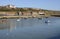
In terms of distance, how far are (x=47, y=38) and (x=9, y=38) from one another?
9.62 ft

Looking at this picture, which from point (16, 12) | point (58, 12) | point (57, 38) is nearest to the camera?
point (57, 38)

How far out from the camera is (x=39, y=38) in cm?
1305

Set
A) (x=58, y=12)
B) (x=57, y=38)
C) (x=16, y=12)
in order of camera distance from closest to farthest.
Result: (x=57, y=38) < (x=16, y=12) < (x=58, y=12)

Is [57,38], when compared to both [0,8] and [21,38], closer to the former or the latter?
[21,38]

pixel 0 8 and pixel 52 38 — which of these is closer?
pixel 52 38

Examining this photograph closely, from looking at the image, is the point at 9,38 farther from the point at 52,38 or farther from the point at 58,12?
the point at 58,12

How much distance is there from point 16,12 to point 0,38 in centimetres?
5572

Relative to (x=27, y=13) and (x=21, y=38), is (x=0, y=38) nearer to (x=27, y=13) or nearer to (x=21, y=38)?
(x=21, y=38)

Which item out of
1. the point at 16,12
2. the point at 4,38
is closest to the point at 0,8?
the point at 16,12

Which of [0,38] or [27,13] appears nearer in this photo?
[0,38]

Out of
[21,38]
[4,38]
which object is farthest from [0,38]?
[21,38]

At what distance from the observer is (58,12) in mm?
95375

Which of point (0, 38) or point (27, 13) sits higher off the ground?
point (0, 38)

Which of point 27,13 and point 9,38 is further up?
point 9,38
